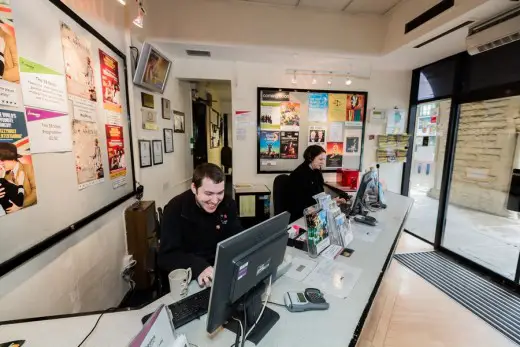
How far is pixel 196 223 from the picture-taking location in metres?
1.51

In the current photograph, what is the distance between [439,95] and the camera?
10.8 feet

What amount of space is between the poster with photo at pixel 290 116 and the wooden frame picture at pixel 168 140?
65.6 inches

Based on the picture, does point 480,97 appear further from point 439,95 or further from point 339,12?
point 339,12

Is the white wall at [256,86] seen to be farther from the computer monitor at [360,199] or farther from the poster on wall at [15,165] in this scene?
the poster on wall at [15,165]

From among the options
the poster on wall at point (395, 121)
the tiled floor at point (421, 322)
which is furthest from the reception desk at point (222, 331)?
the poster on wall at point (395, 121)

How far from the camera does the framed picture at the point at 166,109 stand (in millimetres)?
3066

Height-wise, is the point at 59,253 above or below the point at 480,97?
below

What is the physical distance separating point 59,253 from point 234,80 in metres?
2.91

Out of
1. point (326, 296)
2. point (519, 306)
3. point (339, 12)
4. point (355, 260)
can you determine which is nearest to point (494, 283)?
point (519, 306)

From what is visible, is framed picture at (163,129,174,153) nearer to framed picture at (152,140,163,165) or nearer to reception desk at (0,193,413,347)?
framed picture at (152,140,163,165)

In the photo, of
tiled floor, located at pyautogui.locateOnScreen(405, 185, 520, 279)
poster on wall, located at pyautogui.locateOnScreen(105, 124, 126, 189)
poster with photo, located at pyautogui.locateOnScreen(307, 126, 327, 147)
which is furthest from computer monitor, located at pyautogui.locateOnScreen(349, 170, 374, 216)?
poster on wall, located at pyautogui.locateOnScreen(105, 124, 126, 189)

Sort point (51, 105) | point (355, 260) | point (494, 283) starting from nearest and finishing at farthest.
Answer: point (51, 105)
point (355, 260)
point (494, 283)

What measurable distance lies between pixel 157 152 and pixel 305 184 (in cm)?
185

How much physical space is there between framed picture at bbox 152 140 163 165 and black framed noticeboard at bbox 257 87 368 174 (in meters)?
1.42
